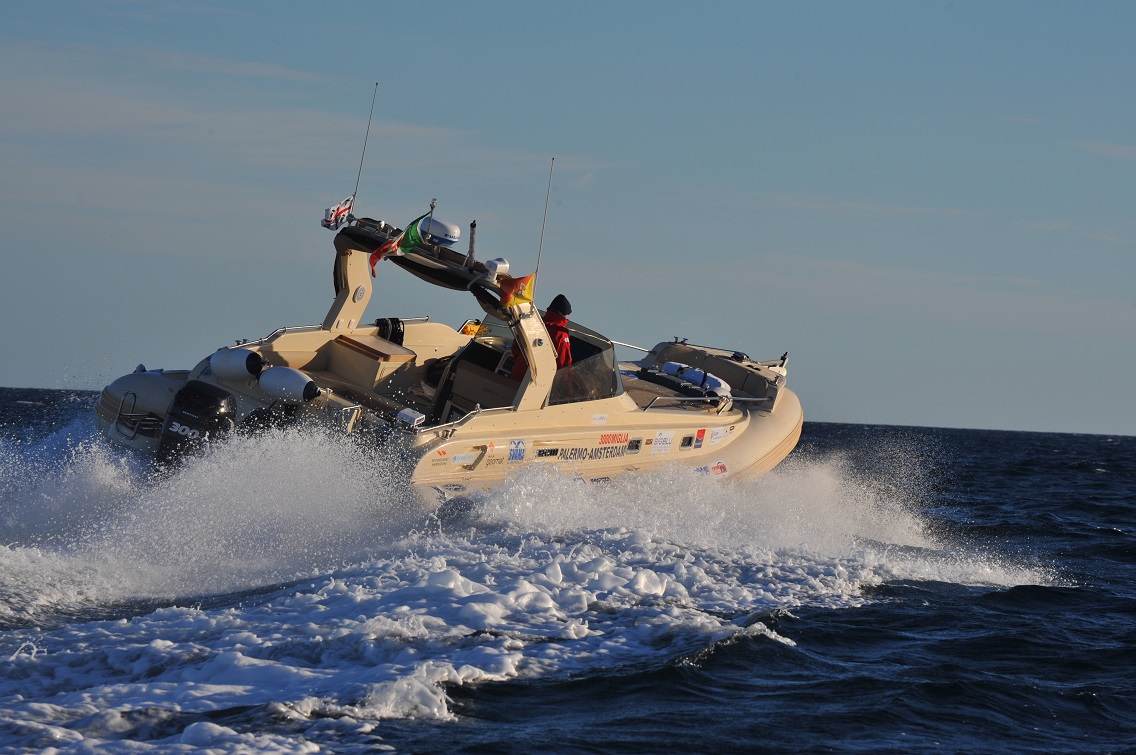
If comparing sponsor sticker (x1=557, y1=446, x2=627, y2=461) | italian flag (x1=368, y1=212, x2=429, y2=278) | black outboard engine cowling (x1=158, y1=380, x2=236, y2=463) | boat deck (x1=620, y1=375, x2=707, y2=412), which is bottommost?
black outboard engine cowling (x1=158, y1=380, x2=236, y2=463)

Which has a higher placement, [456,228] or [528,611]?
[456,228]

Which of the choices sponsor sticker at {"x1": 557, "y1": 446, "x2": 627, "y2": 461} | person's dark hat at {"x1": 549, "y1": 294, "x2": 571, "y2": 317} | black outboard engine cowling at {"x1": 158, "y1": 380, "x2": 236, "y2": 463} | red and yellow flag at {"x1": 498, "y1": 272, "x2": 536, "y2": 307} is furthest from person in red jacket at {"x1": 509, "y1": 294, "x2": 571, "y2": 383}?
black outboard engine cowling at {"x1": 158, "y1": 380, "x2": 236, "y2": 463}

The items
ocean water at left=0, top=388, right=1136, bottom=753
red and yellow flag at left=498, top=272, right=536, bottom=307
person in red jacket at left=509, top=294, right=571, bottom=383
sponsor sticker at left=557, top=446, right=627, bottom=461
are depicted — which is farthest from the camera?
person in red jacket at left=509, top=294, right=571, bottom=383

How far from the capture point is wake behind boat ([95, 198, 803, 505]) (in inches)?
352

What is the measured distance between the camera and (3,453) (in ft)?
32.6

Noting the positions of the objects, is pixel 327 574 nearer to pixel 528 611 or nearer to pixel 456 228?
pixel 528 611

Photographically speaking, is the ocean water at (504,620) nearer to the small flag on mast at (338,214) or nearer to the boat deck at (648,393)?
the boat deck at (648,393)

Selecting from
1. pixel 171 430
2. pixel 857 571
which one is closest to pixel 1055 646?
pixel 857 571

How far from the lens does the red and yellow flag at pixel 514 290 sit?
30.0 feet

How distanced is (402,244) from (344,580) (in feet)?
11.6

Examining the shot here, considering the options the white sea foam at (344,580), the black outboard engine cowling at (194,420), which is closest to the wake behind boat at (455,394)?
the black outboard engine cowling at (194,420)

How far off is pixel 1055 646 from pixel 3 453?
28.3 ft

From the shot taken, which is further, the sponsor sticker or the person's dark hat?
the person's dark hat

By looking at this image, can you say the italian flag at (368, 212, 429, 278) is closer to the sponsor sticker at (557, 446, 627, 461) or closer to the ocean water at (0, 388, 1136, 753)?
the ocean water at (0, 388, 1136, 753)
